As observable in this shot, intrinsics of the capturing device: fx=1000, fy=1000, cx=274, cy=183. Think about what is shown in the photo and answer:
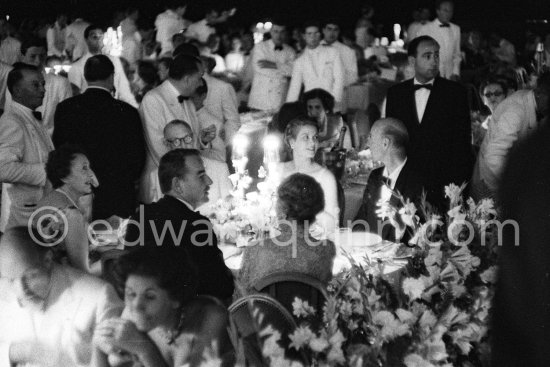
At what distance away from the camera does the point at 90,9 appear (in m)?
18.3

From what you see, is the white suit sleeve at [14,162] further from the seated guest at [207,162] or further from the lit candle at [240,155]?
the lit candle at [240,155]

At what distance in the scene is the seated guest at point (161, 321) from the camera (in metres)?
2.57

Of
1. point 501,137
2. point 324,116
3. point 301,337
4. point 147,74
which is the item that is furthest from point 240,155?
point 147,74

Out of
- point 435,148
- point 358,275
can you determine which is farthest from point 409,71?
point 358,275

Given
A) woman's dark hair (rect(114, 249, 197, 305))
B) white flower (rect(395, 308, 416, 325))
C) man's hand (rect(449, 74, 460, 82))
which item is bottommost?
white flower (rect(395, 308, 416, 325))

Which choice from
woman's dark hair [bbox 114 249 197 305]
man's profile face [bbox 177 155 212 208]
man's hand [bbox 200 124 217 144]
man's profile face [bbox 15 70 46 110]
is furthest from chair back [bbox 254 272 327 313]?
man's hand [bbox 200 124 217 144]

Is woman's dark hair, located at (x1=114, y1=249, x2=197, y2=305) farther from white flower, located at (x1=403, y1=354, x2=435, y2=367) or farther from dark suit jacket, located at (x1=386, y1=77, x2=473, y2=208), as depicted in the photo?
dark suit jacket, located at (x1=386, y1=77, x2=473, y2=208)

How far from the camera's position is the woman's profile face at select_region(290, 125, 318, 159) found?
Result: 5.25 metres

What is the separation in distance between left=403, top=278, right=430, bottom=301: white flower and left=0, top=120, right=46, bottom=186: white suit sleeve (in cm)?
274

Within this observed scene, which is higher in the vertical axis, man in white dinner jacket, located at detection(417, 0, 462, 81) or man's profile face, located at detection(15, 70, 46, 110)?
man in white dinner jacket, located at detection(417, 0, 462, 81)

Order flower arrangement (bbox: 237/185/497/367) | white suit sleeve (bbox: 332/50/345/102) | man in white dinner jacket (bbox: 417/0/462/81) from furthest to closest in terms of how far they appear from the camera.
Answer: man in white dinner jacket (bbox: 417/0/462/81) → white suit sleeve (bbox: 332/50/345/102) → flower arrangement (bbox: 237/185/497/367)

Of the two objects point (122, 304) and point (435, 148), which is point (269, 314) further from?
point (435, 148)

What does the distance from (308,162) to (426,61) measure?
142 cm

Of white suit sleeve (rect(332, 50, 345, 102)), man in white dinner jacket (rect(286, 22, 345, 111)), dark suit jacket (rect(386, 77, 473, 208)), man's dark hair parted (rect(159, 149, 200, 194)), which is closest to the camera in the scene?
man's dark hair parted (rect(159, 149, 200, 194))
